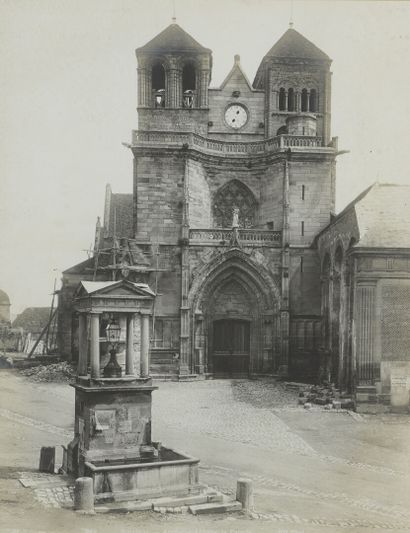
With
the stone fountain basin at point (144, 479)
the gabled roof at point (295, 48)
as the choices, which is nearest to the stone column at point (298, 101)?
the gabled roof at point (295, 48)

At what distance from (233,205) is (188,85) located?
7.03 metres

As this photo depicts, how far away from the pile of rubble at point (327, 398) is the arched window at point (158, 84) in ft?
58.3

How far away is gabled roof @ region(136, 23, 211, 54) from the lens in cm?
3262

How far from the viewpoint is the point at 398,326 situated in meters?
20.5

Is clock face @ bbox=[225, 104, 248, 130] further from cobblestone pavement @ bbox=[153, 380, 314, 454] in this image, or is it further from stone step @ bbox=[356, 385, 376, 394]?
stone step @ bbox=[356, 385, 376, 394]

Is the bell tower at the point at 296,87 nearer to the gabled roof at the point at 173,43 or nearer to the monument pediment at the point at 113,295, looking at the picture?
the gabled roof at the point at 173,43

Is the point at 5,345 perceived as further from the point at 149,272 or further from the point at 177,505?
the point at 177,505

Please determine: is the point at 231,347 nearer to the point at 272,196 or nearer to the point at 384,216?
the point at 272,196

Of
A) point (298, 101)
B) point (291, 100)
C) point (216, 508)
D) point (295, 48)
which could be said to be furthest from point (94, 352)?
point (295, 48)

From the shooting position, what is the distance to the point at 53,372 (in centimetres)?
3234

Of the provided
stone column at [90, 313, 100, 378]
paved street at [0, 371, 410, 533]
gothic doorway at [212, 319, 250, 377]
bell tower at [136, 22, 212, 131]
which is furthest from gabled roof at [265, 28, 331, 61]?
stone column at [90, 313, 100, 378]

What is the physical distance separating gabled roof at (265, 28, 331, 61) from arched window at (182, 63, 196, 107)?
4164mm

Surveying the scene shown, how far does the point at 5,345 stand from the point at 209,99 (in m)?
38.0

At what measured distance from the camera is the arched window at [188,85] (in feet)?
110
